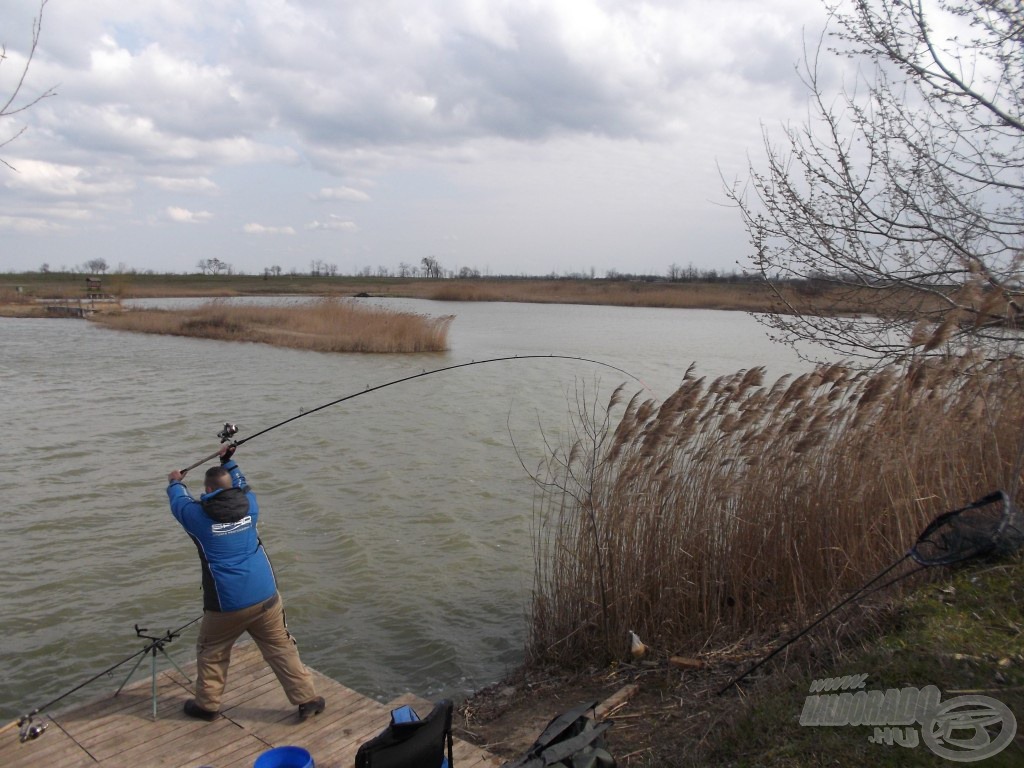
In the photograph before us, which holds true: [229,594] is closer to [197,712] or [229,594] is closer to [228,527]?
[228,527]

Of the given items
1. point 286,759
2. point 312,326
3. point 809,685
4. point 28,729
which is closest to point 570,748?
point 809,685

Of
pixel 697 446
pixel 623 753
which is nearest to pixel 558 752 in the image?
pixel 623 753

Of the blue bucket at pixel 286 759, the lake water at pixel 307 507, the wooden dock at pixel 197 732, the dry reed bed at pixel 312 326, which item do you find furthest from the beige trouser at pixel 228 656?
the dry reed bed at pixel 312 326

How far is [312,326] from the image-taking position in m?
31.3

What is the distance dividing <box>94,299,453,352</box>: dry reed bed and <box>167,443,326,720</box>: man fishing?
2386 centimetres

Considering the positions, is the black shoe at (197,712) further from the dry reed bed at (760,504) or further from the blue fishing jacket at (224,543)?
the dry reed bed at (760,504)

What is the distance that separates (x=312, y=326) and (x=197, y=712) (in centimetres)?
2773

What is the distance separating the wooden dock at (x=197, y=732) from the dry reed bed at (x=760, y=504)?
63.5 inches

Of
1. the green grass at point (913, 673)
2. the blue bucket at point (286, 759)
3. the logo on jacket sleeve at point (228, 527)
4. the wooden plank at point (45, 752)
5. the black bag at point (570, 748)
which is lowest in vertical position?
the wooden plank at point (45, 752)

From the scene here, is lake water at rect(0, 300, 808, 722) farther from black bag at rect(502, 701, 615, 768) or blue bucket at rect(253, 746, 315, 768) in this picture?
black bag at rect(502, 701, 615, 768)

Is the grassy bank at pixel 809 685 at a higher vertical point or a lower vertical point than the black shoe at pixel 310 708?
higher

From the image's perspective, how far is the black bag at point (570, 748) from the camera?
124 inches

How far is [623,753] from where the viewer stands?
4047 millimetres

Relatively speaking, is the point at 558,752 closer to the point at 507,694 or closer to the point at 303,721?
the point at 303,721
